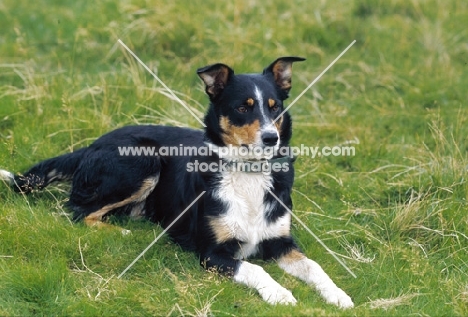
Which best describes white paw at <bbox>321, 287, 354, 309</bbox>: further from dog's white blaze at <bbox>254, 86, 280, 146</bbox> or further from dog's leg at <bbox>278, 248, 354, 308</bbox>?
dog's white blaze at <bbox>254, 86, 280, 146</bbox>

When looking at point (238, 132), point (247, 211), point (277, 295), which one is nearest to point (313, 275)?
point (277, 295)

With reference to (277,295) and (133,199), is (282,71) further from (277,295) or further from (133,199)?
(277,295)

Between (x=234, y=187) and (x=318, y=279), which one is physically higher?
(x=234, y=187)

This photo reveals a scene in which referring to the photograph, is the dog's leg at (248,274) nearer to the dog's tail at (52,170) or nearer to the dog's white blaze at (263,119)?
the dog's white blaze at (263,119)

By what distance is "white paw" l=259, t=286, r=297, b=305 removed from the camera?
175 inches

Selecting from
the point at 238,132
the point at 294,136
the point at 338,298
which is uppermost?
the point at 238,132

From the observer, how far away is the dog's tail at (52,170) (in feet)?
19.3

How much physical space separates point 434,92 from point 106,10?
13.6 feet

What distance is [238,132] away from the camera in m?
5.03

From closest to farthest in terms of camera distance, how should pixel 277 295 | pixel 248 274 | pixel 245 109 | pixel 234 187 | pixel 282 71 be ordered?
pixel 277 295, pixel 248 274, pixel 245 109, pixel 234 187, pixel 282 71

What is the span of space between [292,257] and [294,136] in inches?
92.9

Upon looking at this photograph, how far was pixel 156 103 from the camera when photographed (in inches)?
282

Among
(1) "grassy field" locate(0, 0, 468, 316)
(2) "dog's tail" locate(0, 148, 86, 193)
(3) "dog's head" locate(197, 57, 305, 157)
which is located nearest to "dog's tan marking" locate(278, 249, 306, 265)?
(1) "grassy field" locate(0, 0, 468, 316)

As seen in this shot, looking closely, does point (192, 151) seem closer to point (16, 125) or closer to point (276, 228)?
point (276, 228)
